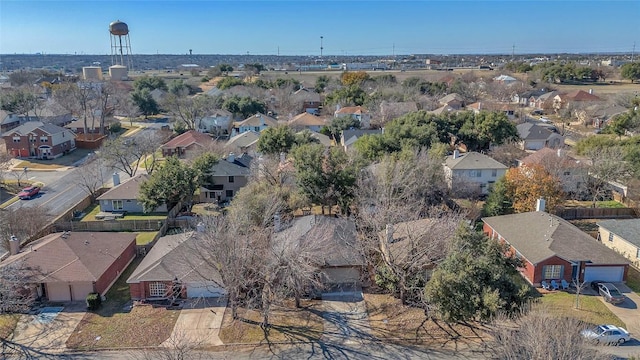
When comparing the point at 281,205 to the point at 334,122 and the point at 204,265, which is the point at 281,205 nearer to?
the point at 204,265

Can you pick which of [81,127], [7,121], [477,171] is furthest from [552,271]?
[7,121]

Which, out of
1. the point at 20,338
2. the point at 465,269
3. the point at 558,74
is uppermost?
the point at 558,74

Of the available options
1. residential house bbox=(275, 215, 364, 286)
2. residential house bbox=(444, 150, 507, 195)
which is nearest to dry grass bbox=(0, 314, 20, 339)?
residential house bbox=(275, 215, 364, 286)

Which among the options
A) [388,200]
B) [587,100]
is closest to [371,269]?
[388,200]

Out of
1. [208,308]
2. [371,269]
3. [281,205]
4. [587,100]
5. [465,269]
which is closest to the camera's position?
[465,269]

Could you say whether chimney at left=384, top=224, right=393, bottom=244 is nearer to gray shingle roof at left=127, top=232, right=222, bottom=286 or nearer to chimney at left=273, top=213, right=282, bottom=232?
chimney at left=273, top=213, right=282, bottom=232

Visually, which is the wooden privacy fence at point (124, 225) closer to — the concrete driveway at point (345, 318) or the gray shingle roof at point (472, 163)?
the concrete driveway at point (345, 318)
